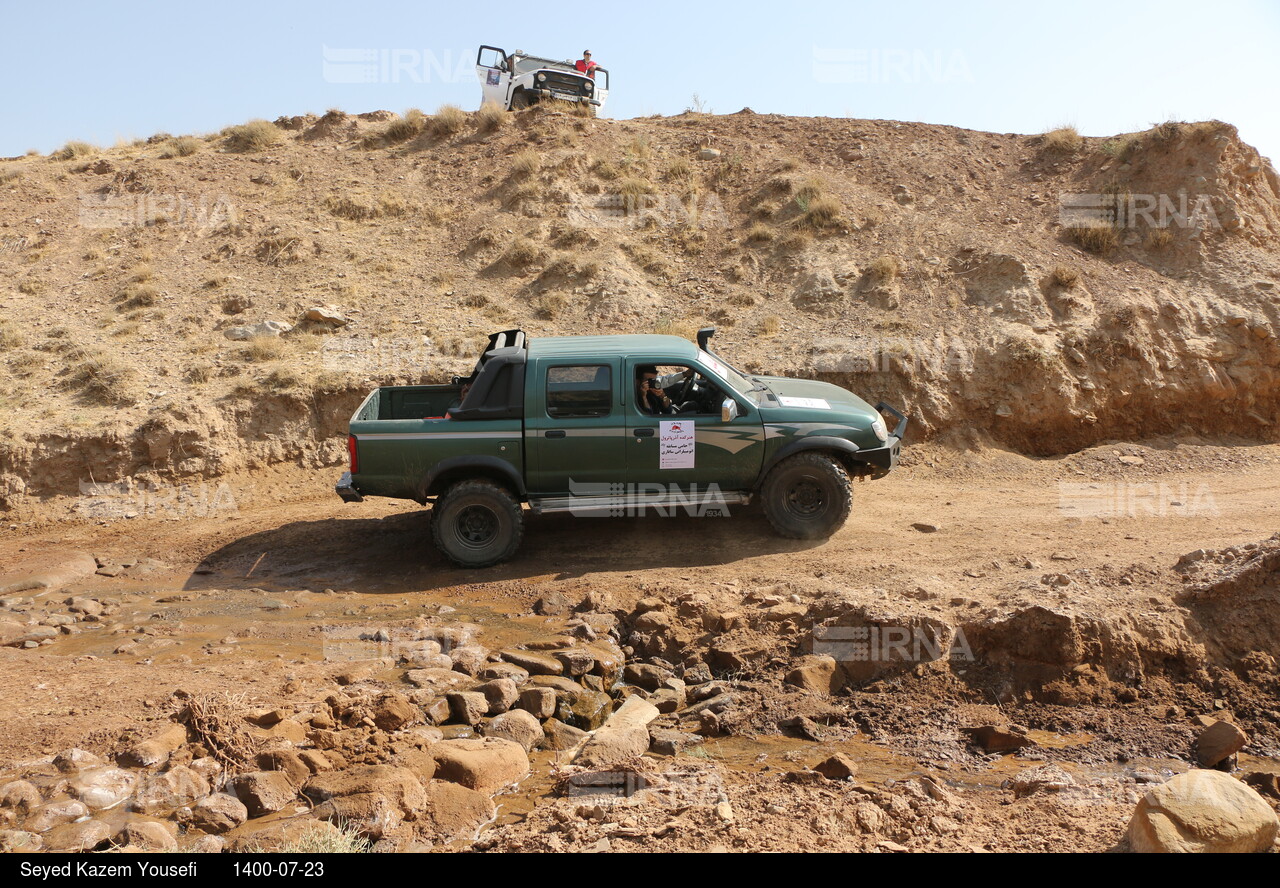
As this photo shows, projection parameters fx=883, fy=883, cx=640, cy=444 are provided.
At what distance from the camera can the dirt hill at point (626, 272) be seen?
1233cm

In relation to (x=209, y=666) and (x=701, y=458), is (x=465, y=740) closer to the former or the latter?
(x=209, y=666)

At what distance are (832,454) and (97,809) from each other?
637cm

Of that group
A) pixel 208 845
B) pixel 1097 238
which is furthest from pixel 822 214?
pixel 208 845

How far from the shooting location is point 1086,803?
15.3 ft

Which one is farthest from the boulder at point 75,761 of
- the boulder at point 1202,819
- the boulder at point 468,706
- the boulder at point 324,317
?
the boulder at point 324,317

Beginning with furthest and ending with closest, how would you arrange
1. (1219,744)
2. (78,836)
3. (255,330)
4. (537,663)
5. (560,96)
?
(560,96) < (255,330) < (537,663) < (1219,744) < (78,836)

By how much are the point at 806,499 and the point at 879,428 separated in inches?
38.6

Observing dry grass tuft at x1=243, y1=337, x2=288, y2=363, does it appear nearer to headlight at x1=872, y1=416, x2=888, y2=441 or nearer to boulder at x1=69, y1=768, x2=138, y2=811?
headlight at x1=872, y1=416, x2=888, y2=441

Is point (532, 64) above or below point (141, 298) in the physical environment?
above

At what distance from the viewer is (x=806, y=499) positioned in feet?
28.1

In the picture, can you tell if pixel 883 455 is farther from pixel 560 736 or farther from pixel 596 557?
pixel 560 736

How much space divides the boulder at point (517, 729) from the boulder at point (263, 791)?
1257mm

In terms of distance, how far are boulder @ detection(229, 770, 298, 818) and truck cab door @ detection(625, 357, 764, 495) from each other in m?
4.23

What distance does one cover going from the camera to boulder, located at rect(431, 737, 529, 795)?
16.6 ft
